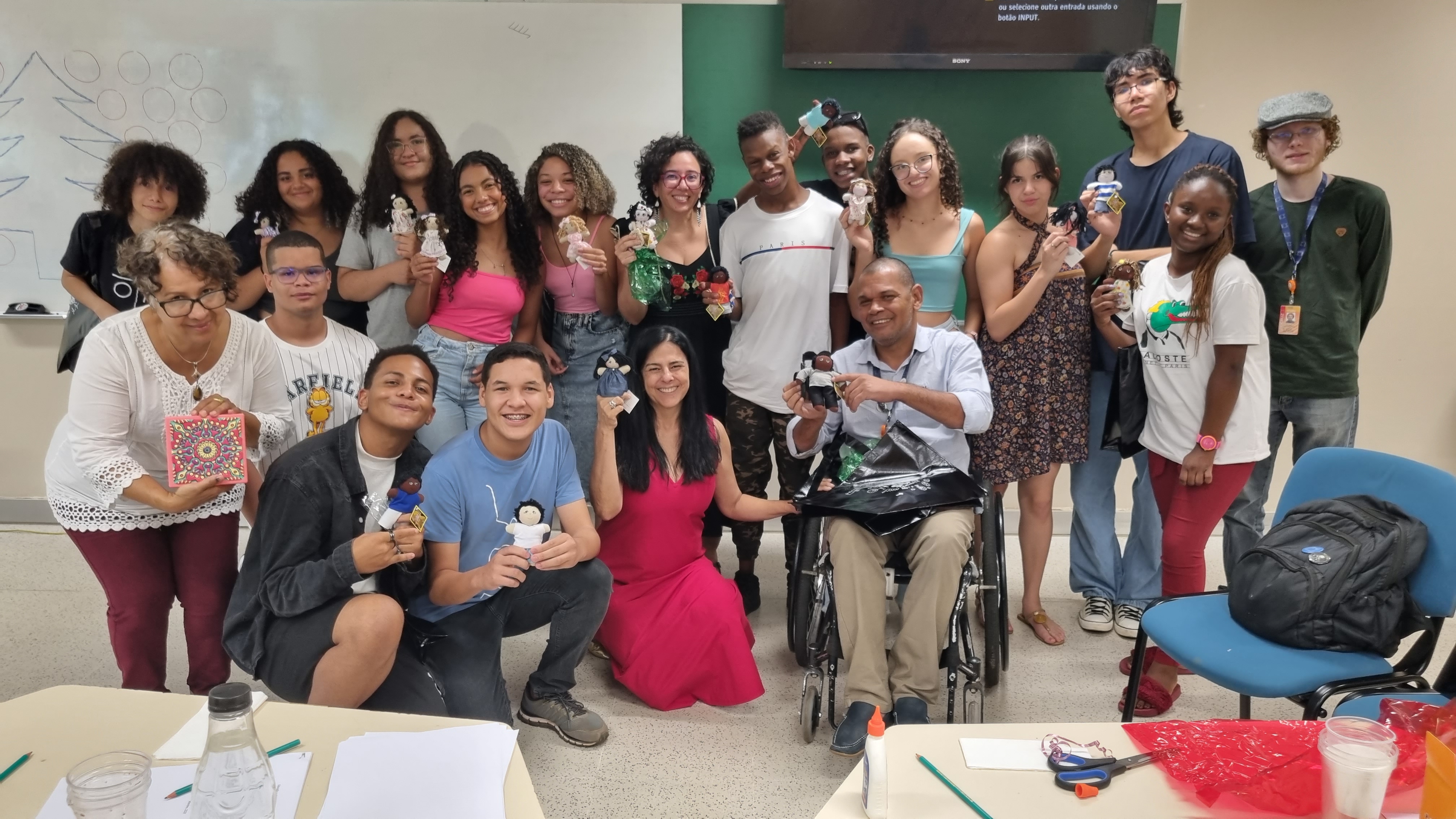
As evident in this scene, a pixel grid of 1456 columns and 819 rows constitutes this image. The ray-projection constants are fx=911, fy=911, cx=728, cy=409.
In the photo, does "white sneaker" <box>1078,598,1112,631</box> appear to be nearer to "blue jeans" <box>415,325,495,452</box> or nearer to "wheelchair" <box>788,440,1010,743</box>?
"wheelchair" <box>788,440,1010,743</box>

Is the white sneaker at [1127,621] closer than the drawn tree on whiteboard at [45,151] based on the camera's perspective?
Yes

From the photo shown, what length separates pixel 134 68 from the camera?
4.10 m

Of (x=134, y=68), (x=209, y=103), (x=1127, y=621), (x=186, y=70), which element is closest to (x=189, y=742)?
(x=1127, y=621)

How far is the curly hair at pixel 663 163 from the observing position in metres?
3.15

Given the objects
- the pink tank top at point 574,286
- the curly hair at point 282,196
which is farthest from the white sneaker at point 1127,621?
the curly hair at point 282,196

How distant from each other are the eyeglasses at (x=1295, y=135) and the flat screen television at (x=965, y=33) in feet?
3.49

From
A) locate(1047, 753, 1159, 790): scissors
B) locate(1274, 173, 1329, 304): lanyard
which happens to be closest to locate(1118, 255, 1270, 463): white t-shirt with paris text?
locate(1274, 173, 1329, 304): lanyard

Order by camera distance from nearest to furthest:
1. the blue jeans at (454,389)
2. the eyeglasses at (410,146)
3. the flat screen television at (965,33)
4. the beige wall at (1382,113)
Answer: the blue jeans at (454,389) < the eyeglasses at (410,146) < the flat screen television at (965,33) < the beige wall at (1382,113)

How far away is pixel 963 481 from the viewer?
106 inches

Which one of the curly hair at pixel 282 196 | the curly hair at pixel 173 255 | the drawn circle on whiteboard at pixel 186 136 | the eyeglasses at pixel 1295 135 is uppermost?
the drawn circle on whiteboard at pixel 186 136

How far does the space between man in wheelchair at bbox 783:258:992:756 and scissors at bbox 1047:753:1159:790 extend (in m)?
1.03

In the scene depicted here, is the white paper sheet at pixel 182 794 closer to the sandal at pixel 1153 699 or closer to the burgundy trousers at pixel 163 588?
the burgundy trousers at pixel 163 588

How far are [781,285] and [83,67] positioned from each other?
11.2 feet

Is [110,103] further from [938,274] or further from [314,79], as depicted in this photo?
[938,274]
